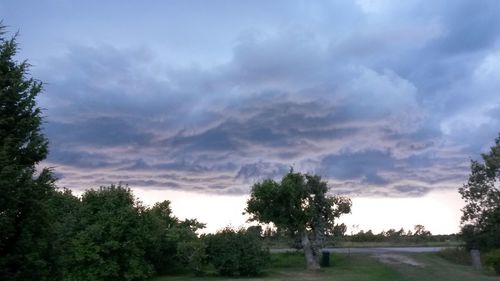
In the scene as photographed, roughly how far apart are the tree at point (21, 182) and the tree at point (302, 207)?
69.9ft

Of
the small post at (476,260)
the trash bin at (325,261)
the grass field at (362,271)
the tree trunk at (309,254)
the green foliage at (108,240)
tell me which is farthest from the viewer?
the small post at (476,260)

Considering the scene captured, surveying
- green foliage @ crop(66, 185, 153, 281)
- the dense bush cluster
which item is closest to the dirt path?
the dense bush cluster

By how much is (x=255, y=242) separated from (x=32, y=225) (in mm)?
19940

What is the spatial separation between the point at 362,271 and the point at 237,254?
303 inches

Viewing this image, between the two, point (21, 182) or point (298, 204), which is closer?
point (21, 182)

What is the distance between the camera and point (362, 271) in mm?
36406

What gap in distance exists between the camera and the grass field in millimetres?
33125

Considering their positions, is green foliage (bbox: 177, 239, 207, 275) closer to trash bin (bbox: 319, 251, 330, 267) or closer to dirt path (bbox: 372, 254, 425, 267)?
trash bin (bbox: 319, 251, 330, 267)

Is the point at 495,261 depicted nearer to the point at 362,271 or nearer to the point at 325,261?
the point at 362,271

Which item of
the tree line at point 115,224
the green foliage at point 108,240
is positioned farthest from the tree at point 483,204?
Result: the green foliage at point 108,240

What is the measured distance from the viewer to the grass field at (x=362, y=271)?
33.1 m

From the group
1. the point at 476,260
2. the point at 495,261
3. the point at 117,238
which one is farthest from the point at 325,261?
the point at 117,238

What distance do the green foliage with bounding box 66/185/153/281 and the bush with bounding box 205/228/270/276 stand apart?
400cm

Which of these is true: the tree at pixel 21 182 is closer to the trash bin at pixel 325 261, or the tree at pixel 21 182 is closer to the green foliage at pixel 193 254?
the green foliage at pixel 193 254
